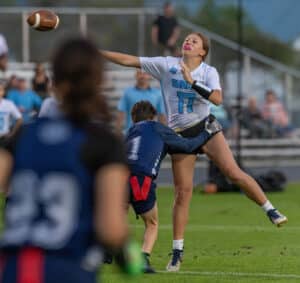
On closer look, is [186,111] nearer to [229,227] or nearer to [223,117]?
[229,227]

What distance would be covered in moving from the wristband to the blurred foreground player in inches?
199

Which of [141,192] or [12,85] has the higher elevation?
[12,85]

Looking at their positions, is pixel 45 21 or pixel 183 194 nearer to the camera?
pixel 183 194

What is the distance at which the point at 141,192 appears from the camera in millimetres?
9430

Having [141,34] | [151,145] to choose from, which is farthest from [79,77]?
[141,34]

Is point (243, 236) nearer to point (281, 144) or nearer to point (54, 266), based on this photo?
point (54, 266)

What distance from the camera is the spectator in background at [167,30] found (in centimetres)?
2288

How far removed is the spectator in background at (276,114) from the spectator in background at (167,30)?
2.37m

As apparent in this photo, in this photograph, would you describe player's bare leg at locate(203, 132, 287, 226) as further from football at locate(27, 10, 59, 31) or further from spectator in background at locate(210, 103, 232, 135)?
spectator in background at locate(210, 103, 232, 135)

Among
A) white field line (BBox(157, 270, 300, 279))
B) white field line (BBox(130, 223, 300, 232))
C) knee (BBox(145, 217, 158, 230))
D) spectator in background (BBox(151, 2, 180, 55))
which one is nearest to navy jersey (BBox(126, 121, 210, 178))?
knee (BBox(145, 217, 158, 230))

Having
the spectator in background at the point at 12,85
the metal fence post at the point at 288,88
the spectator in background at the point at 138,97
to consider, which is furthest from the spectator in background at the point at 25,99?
the metal fence post at the point at 288,88

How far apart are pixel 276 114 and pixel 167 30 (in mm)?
3087

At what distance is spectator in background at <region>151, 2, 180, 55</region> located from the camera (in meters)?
22.9

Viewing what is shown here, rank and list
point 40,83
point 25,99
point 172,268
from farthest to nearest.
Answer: point 40,83, point 25,99, point 172,268
